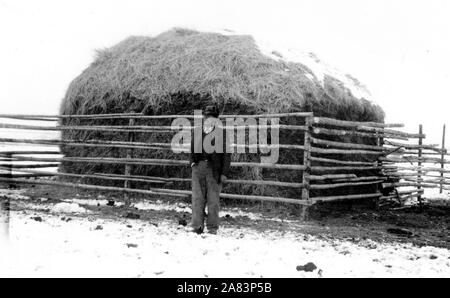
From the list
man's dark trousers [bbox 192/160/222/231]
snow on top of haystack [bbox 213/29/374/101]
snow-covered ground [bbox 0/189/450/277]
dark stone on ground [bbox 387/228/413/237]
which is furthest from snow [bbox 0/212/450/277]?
snow on top of haystack [bbox 213/29/374/101]

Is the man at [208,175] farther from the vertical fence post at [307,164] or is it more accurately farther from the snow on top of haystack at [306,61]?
the snow on top of haystack at [306,61]

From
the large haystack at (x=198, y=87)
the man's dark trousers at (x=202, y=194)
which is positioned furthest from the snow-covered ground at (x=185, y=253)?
the large haystack at (x=198, y=87)

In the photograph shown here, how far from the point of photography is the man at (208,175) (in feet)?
18.4

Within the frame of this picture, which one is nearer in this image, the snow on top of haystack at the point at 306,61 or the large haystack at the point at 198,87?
the large haystack at the point at 198,87

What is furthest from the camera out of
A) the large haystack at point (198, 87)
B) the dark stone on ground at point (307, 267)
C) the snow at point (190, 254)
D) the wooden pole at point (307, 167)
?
the large haystack at point (198, 87)

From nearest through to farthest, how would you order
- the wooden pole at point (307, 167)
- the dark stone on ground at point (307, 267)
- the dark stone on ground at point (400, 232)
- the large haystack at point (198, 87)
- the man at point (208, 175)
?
the dark stone on ground at point (307, 267) < the man at point (208, 175) < the dark stone on ground at point (400, 232) < the wooden pole at point (307, 167) < the large haystack at point (198, 87)

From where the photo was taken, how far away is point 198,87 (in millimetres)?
8516

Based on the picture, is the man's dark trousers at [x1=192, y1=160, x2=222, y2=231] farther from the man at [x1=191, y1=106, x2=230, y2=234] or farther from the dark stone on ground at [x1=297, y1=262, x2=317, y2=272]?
the dark stone on ground at [x1=297, y1=262, x2=317, y2=272]
